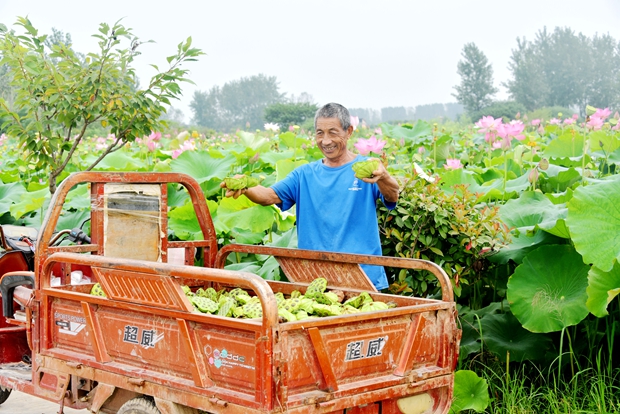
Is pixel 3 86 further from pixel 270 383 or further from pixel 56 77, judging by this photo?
pixel 270 383

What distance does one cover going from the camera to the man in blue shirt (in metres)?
4.37

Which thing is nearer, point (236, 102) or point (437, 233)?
point (437, 233)

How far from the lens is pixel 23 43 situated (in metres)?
5.38

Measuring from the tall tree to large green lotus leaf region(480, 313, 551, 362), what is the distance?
2868 inches

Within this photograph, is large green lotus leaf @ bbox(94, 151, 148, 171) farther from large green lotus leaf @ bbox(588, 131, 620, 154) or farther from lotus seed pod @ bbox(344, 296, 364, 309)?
lotus seed pod @ bbox(344, 296, 364, 309)

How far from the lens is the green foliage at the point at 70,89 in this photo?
542cm

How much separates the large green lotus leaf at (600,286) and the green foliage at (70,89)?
10.3 ft

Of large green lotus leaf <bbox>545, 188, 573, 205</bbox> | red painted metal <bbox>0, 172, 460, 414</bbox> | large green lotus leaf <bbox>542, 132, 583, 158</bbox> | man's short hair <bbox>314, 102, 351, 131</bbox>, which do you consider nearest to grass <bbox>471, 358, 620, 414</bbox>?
large green lotus leaf <bbox>545, 188, 573, 205</bbox>

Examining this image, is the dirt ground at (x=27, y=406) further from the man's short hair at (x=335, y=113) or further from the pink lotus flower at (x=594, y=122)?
the pink lotus flower at (x=594, y=122)

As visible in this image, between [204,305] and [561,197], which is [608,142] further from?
[204,305]

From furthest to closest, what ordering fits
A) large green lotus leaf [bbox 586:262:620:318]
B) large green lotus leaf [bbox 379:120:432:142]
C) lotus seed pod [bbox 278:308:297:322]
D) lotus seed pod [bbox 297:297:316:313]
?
1. large green lotus leaf [bbox 379:120:432:142]
2. large green lotus leaf [bbox 586:262:620:318]
3. lotus seed pod [bbox 297:297:316:313]
4. lotus seed pod [bbox 278:308:297:322]

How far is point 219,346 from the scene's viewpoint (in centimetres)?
311

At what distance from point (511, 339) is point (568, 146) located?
8.85 feet

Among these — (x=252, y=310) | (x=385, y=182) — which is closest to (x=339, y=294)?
(x=385, y=182)
